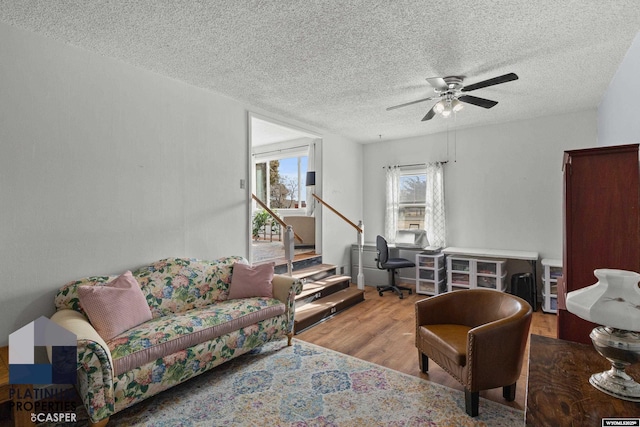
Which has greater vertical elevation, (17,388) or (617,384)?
(617,384)

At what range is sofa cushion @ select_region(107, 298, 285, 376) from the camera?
2012 millimetres

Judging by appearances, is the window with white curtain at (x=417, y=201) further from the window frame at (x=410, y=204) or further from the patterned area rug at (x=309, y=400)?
the patterned area rug at (x=309, y=400)

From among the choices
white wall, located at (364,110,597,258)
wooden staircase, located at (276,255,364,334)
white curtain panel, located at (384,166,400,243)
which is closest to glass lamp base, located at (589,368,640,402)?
wooden staircase, located at (276,255,364,334)

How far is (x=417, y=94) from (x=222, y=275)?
115 inches

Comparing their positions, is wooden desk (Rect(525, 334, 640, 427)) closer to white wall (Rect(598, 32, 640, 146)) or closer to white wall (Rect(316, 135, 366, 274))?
white wall (Rect(598, 32, 640, 146))

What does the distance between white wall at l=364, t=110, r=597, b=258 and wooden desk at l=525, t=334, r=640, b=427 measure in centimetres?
354

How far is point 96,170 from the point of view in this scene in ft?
8.45

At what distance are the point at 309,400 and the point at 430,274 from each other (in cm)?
333

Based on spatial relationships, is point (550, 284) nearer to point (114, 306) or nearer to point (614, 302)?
point (614, 302)

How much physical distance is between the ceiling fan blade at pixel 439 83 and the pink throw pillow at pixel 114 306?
10.2 feet

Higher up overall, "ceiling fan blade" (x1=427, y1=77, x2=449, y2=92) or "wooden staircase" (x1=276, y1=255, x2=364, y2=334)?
"ceiling fan blade" (x1=427, y1=77, x2=449, y2=92)

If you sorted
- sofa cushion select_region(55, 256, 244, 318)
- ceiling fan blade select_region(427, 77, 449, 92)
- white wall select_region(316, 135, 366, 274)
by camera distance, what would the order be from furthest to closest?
1. white wall select_region(316, 135, 366, 274)
2. ceiling fan blade select_region(427, 77, 449, 92)
3. sofa cushion select_region(55, 256, 244, 318)

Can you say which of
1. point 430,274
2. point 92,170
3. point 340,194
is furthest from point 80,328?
point 430,274

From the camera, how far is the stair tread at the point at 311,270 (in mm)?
4322
